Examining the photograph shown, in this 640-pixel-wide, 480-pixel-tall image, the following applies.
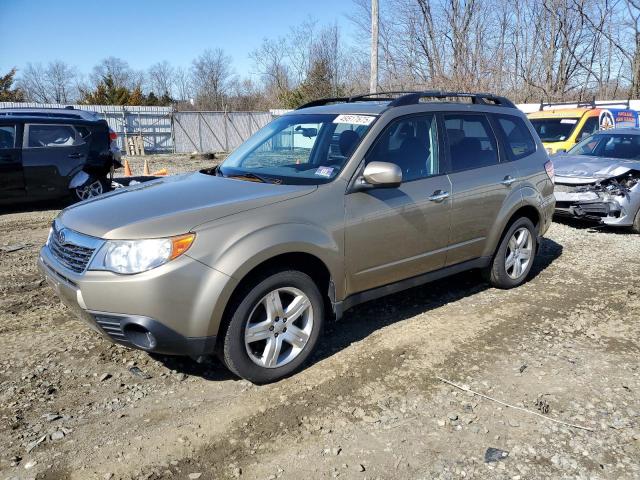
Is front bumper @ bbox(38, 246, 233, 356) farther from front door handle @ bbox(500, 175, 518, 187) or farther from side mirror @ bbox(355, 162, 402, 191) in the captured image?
front door handle @ bbox(500, 175, 518, 187)

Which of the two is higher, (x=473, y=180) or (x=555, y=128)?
(x=555, y=128)

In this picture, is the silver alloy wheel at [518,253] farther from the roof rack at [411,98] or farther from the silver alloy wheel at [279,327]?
the silver alloy wheel at [279,327]

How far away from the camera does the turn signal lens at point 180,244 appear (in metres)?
2.92

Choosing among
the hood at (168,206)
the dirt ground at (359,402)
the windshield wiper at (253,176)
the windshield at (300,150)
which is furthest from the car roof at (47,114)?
the windshield wiper at (253,176)

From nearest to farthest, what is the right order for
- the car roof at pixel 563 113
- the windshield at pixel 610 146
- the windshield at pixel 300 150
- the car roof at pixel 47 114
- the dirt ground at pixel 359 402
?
the dirt ground at pixel 359 402 < the windshield at pixel 300 150 < the windshield at pixel 610 146 < the car roof at pixel 47 114 < the car roof at pixel 563 113

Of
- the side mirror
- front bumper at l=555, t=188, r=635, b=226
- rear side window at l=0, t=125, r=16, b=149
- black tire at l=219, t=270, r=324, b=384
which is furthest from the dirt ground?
rear side window at l=0, t=125, r=16, b=149

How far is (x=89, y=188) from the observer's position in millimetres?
9609

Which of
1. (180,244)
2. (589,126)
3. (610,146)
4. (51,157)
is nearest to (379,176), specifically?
(180,244)

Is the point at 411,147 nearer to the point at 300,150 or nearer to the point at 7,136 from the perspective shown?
the point at 300,150

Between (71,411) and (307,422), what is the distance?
4.67 feet

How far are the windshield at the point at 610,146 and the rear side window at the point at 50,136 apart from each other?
9081 mm

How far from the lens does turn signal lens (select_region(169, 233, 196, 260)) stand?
292cm

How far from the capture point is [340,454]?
2.73 m

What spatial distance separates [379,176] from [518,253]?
2.45m
